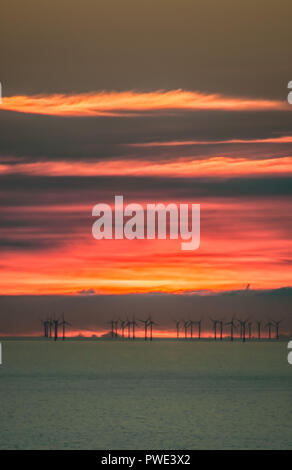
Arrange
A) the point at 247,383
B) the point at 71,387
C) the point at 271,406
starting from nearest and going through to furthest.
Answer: the point at 271,406 < the point at 71,387 < the point at 247,383

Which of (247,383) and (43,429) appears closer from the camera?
(43,429)

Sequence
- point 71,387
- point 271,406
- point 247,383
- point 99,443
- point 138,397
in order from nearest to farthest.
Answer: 1. point 99,443
2. point 271,406
3. point 138,397
4. point 71,387
5. point 247,383

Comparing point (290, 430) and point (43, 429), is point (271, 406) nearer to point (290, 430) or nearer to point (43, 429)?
point (290, 430)

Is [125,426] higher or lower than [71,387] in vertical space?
lower

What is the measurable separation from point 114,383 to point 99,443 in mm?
92933

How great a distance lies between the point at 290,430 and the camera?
298 feet

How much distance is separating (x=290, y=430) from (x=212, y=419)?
11553 millimetres

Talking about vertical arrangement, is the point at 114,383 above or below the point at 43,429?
above

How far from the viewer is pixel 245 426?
9419cm
